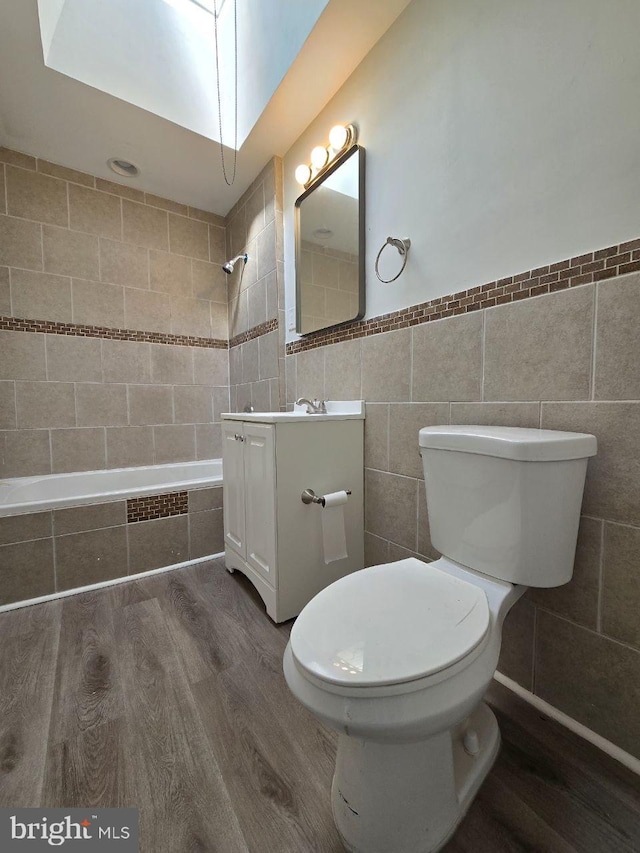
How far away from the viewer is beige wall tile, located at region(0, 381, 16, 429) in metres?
2.08

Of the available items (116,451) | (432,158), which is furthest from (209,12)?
(116,451)

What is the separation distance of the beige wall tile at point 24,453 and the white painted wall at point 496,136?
213 cm

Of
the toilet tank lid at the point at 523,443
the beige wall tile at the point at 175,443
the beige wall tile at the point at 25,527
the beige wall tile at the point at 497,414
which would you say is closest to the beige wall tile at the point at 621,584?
the toilet tank lid at the point at 523,443

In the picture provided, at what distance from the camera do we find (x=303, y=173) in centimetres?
182

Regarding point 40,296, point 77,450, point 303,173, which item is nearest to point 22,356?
point 40,296

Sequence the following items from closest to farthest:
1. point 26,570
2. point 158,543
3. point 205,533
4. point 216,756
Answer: point 216,756 < point 26,570 < point 158,543 < point 205,533

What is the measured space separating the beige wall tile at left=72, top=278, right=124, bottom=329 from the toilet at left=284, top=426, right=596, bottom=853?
2.30 m

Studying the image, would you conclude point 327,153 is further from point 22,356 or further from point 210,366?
point 22,356

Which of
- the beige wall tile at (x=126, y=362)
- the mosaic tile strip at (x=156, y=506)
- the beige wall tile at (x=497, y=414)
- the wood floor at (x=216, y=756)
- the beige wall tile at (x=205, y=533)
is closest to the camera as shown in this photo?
the wood floor at (x=216, y=756)

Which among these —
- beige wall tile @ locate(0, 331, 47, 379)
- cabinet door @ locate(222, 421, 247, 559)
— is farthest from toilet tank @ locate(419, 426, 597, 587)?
beige wall tile @ locate(0, 331, 47, 379)

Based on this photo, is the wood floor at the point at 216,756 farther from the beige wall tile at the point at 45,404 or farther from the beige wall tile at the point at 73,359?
the beige wall tile at the point at 73,359

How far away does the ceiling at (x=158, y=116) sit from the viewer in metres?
1.38

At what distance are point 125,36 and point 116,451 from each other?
7.18 feet

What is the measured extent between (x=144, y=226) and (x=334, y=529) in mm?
2429
